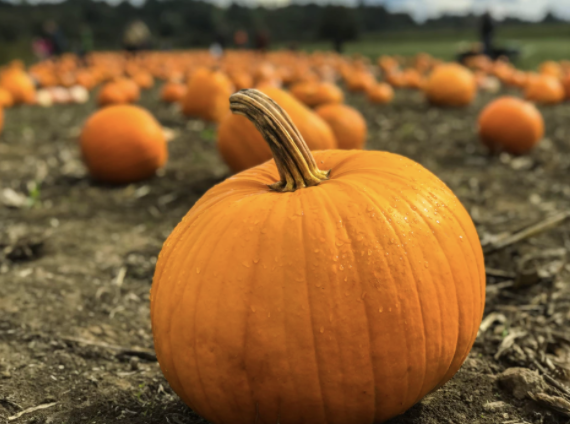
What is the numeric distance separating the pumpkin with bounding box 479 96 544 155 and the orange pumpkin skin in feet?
17.5

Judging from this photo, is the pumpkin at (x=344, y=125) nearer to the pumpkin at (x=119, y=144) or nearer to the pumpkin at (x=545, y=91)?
the pumpkin at (x=119, y=144)

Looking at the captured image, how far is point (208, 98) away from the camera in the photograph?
1017cm

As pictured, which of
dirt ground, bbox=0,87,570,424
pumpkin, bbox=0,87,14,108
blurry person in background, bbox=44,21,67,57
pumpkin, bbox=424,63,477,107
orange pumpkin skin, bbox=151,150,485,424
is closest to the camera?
orange pumpkin skin, bbox=151,150,485,424

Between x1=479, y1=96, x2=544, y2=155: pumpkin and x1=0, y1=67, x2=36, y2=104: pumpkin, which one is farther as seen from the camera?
x1=0, y1=67, x2=36, y2=104: pumpkin

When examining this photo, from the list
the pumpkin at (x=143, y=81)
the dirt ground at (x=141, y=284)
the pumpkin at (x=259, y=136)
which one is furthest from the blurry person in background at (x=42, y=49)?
the pumpkin at (x=259, y=136)

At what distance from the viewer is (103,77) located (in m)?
18.0

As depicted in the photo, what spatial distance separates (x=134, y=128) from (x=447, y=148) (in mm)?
4110

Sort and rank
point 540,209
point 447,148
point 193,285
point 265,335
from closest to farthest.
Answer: point 265,335 → point 193,285 → point 540,209 → point 447,148

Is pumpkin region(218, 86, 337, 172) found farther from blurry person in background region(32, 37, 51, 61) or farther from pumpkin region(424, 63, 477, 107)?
blurry person in background region(32, 37, 51, 61)

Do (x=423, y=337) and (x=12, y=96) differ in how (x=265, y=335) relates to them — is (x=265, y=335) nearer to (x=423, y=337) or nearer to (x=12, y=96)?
(x=423, y=337)

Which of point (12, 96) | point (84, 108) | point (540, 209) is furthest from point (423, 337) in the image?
point (12, 96)

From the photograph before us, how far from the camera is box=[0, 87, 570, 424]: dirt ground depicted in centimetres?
251

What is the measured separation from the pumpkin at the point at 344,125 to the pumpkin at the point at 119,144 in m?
1.91

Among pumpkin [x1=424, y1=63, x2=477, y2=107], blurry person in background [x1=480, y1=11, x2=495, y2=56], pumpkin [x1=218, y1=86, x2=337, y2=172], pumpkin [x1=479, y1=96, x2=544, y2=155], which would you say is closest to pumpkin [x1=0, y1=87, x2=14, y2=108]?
pumpkin [x1=218, y1=86, x2=337, y2=172]
